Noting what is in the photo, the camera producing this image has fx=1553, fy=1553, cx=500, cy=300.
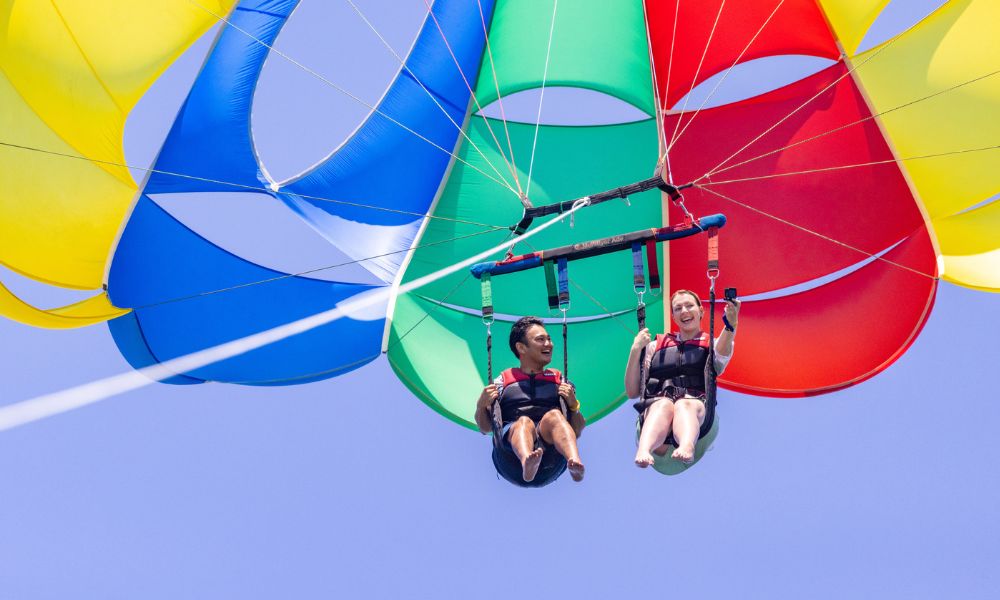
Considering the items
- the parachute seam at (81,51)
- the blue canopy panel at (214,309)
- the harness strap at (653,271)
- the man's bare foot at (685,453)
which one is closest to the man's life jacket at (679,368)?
the harness strap at (653,271)

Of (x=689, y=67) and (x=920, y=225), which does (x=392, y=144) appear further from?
(x=920, y=225)

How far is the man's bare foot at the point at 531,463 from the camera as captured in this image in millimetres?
6219

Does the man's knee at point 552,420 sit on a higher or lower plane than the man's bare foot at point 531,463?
higher

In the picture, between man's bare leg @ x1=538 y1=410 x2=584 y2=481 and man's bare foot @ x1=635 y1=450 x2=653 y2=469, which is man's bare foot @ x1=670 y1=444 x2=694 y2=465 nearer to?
man's bare foot @ x1=635 y1=450 x2=653 y2=469

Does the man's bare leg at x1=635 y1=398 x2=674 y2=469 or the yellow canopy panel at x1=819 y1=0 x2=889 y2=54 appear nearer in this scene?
the man's bare leg at x1=635 y1=398 x2=674 y2=469

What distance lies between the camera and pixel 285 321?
7.66 meters

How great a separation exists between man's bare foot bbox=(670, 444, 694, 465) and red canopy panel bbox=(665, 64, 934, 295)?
6.12 feet

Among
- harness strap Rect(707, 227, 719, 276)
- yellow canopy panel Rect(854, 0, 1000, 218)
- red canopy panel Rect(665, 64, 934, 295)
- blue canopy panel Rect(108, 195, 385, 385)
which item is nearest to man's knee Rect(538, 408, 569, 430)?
harness strap Rect(707, 227, 719, 276)

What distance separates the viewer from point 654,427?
6.25m

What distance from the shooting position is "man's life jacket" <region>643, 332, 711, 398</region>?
21.2 ft

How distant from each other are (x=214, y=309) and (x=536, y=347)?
1.80 meters

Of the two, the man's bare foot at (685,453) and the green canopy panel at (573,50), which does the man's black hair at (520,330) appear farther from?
the green canopy panel at (573,50)

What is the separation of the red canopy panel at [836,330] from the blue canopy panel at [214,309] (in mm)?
1855

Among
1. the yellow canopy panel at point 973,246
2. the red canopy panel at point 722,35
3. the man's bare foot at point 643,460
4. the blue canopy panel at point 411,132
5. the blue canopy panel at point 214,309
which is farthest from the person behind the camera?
the blue canopy panel at point 411,132
